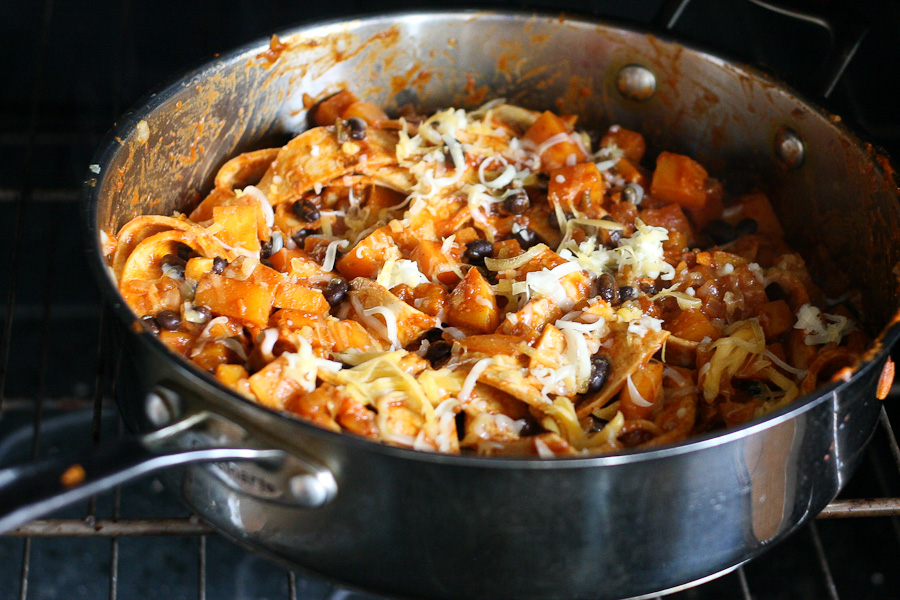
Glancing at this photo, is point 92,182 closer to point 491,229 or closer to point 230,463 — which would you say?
point 230,463

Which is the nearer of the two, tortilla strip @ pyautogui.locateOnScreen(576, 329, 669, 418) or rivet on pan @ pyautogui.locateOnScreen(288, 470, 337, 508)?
rivet on pan @ pyautogui.locateOnScreen(288, 470, 337, 508)

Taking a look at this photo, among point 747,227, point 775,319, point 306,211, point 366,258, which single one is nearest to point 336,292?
point 366,258

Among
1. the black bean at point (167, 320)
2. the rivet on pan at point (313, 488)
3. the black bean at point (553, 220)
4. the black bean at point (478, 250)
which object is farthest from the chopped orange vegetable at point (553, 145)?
the rivet on pan at point (313, 488)

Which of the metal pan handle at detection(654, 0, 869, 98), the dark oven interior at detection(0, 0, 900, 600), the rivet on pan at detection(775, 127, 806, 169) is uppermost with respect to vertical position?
the metal pan handle at detection(654, 0, 869, 98)

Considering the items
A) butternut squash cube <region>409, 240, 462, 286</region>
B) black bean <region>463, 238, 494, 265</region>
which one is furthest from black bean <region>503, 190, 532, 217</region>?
butternut squash cube <region>409, 240, 462, 286</region>

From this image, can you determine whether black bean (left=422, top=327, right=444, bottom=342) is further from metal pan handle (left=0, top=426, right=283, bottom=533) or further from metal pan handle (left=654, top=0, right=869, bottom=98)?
metal pan handle (left=654, top=0, right=869, bottom=98)

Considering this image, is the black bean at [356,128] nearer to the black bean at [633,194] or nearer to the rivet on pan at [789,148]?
the black bean at [633,194]
